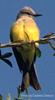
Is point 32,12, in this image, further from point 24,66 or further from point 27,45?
point 27,45

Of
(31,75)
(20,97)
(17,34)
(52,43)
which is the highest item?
(52,43)

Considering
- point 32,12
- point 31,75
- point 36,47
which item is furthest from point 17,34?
point 36,47

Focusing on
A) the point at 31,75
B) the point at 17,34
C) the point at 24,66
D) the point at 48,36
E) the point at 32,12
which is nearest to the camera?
the point at 48,36

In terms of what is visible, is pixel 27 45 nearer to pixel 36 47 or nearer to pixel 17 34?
pixel 36 47

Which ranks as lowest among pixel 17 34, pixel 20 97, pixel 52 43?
pixel 17 34

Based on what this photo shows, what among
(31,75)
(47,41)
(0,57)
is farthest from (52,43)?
(31,75)

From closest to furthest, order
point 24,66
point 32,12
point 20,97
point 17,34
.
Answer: point 20,97 → point 24,66 → point 17,34 → point 32,12

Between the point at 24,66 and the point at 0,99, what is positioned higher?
the point at 0,99

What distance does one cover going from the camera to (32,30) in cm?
297

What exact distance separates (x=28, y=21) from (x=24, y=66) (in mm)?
627

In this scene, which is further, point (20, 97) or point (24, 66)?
point (24, 66)

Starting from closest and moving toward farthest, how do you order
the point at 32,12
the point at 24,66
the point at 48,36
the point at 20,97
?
1. the point at 20,97
2. the point at 48,36
3. the point at 24,66
4. the point at 32,12

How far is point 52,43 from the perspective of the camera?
1099 millimetres

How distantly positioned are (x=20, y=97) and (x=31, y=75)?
5.01 ft
